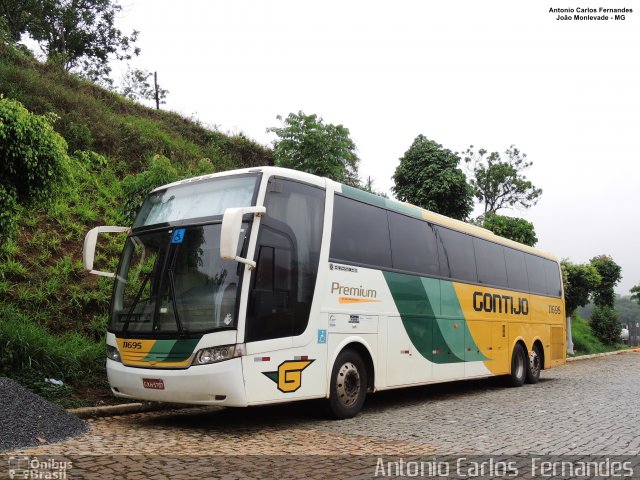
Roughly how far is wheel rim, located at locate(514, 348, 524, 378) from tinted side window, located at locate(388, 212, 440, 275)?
4.80 m

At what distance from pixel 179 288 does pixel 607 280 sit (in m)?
32.7

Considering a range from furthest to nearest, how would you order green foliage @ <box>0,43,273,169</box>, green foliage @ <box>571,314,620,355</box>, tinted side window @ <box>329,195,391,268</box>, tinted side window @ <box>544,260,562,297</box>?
green foliage @ <box>571,314,620,355</box> < green foliage @ <box>0,43,273,169</box> < tinted side window @ <box>544,260,562,297</box> < tinted side window @ <box>329,195,391,268</box>

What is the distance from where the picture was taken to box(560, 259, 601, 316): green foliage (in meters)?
27.1

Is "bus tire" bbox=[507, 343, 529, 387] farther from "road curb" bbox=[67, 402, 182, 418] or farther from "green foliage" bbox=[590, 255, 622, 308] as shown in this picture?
"green foliage" bbox=[590, 255, 622, 308]

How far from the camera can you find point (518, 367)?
1433 cm

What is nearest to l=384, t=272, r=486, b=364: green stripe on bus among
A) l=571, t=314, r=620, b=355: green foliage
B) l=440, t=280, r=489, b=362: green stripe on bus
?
l=440, t=280, r=489, b=362: green stripe on bus

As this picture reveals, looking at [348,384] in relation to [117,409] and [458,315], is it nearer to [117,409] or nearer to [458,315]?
[117,409]

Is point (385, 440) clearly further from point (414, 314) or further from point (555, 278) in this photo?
point (555, 278)

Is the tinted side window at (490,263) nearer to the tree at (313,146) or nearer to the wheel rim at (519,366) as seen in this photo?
the wheel rim at (519,366)

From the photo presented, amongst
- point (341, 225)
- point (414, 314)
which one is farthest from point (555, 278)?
point (341, 225)

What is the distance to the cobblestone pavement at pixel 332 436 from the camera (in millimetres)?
5477

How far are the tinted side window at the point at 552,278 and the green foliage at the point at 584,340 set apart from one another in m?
13.2

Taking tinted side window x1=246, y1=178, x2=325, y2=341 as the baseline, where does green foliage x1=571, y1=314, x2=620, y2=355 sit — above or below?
below

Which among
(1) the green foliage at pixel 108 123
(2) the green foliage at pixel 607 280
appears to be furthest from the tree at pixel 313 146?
(2) the green foliage at pixel 607 280
